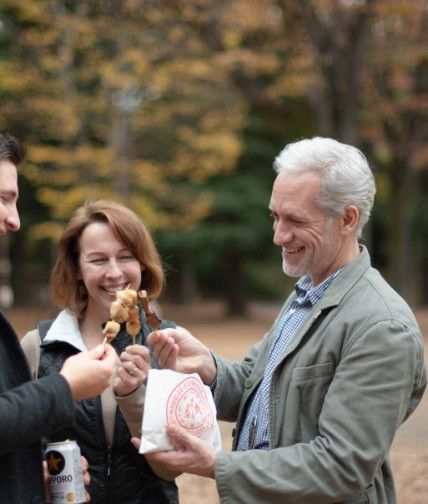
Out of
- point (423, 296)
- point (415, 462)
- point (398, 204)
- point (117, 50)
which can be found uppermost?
point (117, 50)

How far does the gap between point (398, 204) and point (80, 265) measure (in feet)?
68.2

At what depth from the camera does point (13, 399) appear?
2.35 meters

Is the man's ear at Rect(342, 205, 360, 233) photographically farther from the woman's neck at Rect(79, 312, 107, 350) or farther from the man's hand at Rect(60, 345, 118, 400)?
the woman's neck at Rect(79, 312, 107, 350)

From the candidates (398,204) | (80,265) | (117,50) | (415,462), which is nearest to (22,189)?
(117,50)

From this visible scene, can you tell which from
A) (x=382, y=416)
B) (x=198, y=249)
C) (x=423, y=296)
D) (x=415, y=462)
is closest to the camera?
(x=382, y=416)

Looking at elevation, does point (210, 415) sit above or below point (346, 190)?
below

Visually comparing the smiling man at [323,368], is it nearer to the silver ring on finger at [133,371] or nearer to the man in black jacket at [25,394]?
the silver ring on finger at [133,371]

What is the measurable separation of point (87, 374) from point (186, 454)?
47 cm

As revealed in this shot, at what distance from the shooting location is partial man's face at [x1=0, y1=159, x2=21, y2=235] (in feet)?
8.63

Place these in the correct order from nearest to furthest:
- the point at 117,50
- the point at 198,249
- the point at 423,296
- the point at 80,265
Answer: the point at 80,265 → the point at 117,50 → the point at 198,249 → the point at 423,296

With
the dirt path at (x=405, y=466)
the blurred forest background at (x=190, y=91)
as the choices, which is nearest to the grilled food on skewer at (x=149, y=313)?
the dirt path at (x=405, y=466)

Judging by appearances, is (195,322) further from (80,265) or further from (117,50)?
(80,265)

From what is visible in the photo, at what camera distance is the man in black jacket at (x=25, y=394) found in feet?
7.70

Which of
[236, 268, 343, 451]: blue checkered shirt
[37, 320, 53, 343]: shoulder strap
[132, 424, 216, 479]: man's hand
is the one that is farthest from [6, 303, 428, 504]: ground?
[132, 424, 216, 479]: man's hand
